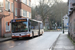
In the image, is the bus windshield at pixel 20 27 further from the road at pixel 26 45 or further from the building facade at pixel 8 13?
the road at pixel 26 45

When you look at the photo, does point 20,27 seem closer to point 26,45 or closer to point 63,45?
point 26,45

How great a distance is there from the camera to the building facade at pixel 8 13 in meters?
23.9

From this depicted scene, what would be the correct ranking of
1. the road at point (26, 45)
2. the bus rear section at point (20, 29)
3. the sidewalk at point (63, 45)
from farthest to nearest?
the bus rear section at point (20, 29), the road at point (26, 45), the sidewalk at point (63, 45)

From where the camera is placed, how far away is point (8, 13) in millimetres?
25344

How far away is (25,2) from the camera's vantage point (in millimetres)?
35688

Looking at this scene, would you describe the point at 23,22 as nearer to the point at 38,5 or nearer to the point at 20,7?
the point at 20,7

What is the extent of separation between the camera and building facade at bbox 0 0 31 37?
78.5 feet

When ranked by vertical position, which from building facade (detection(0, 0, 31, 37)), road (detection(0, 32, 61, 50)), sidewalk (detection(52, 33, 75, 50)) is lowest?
road (detection(0, 32, 61, 50))

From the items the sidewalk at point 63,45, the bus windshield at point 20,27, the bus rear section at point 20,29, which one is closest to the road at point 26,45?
the sidewalk at point 63,45

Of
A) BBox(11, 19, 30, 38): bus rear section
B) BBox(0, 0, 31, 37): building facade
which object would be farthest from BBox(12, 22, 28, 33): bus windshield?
BBox(0, 0, 31, 37): building facade

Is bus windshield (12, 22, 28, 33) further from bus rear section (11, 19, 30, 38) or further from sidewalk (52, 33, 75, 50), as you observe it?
sidewalk (52, 33, 75, 50)

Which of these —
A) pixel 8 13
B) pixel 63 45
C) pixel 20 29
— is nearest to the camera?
pixel 63 45

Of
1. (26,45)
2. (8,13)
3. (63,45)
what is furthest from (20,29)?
(63,45)

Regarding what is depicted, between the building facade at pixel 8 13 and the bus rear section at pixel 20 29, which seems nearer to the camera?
the bus rear section at pixel 20 29
